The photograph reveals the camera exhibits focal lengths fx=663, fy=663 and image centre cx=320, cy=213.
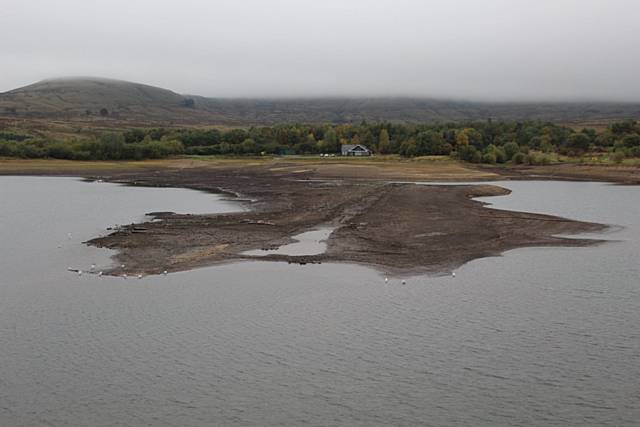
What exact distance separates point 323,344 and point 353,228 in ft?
69.4

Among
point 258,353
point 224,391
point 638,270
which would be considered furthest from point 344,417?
point 638,270

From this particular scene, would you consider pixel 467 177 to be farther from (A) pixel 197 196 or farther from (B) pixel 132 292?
(B) pixel 132 292

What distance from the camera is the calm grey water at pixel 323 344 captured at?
52.9 ft

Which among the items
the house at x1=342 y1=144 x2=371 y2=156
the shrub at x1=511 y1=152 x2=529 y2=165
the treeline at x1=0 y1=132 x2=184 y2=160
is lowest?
the shrub at x1=511 y1=152 x2=529 y2=165

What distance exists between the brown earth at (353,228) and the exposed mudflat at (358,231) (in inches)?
2.1

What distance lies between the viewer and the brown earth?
107ft

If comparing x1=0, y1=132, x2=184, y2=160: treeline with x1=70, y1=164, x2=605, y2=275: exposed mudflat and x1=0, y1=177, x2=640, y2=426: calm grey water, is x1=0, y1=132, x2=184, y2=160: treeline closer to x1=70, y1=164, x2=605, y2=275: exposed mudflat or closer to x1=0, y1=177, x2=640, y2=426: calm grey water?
x1=70, y1=164, x2=605, y2=275: exposed mudflat

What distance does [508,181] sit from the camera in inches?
3300

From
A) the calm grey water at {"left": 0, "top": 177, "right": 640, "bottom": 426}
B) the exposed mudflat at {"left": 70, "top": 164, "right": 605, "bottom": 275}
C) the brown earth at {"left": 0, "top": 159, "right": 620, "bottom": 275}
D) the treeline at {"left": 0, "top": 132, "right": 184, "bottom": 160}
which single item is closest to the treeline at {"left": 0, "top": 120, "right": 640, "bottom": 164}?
the treeline at {"left": 0, "top": 132, "right": 184, "bottom": 160}

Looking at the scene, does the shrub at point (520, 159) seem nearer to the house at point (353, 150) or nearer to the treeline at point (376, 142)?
the treeline at point (376, 142)

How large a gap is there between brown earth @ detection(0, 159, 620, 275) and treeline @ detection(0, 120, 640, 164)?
1669 inches

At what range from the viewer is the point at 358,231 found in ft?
132

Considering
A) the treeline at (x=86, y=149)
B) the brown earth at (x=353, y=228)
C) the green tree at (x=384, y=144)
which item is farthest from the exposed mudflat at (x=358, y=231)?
the green tree at (x=384, y=144)

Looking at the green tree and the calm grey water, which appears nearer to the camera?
the calm grey water
